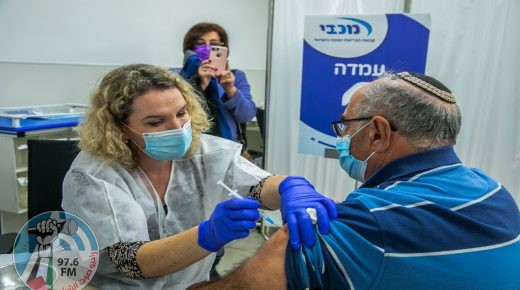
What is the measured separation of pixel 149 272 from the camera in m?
1.03

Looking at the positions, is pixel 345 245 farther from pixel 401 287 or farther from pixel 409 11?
pixel 409 11

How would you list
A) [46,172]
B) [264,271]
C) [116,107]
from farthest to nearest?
[46,172] → [116,107] → [264,271]

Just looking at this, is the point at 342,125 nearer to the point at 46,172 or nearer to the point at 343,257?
the point at 343,257

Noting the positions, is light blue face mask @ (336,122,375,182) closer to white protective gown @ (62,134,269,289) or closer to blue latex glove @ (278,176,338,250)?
blue latex glove @ (278,176,338,250)

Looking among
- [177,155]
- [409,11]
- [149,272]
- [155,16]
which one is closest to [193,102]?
[177,155]

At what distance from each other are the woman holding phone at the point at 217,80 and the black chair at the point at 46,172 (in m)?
0.79

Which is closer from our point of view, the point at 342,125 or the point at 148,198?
the point at 342,125

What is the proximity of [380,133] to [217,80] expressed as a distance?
1.45 m

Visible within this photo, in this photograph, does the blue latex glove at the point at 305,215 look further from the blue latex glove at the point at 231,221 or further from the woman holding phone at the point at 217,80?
the woman holding phone at the point at 217,80

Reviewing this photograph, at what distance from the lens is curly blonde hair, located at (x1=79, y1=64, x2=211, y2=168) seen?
3.96ft

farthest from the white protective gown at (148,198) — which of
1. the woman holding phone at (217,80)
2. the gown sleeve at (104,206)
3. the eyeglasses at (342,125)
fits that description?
the woman holding phone at (217,80)

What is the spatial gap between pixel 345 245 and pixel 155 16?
330 centimetres

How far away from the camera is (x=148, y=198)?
1229 millimetres

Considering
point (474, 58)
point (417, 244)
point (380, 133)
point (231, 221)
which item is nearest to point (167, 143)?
point (231, 221)
